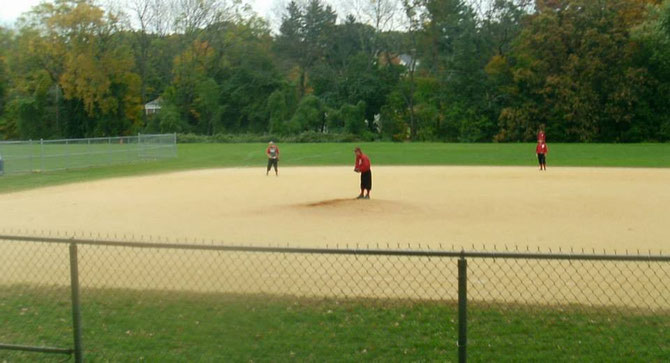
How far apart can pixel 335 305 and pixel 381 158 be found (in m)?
37.3

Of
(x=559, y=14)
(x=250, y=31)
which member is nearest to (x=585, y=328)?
(x=559, y=14)

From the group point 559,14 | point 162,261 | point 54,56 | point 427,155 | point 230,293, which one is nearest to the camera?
point 230,293

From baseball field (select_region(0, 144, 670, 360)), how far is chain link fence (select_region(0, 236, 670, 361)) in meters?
0.13

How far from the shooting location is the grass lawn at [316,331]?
689 cm

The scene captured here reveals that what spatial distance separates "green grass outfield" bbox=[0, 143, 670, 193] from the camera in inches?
1390

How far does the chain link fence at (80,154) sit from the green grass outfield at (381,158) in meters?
1.46

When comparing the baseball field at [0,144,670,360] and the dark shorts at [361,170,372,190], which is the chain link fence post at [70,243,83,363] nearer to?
the baseball field at [0,144,670,360]

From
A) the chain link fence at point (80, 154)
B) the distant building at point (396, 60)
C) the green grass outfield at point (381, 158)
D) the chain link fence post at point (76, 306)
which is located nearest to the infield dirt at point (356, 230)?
the chain link fence post at point (76, 306)

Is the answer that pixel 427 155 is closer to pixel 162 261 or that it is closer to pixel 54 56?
pixel 162 261

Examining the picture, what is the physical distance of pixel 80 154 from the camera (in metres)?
40.6

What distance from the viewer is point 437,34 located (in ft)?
256

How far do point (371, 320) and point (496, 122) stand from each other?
65003 mm

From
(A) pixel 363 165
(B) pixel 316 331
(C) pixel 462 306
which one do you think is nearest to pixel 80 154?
(A) pixel 363 165

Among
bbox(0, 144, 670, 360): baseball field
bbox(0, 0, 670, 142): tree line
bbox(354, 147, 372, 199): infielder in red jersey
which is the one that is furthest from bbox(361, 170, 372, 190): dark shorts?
bbox(0, 0, 670, 142): tree line
